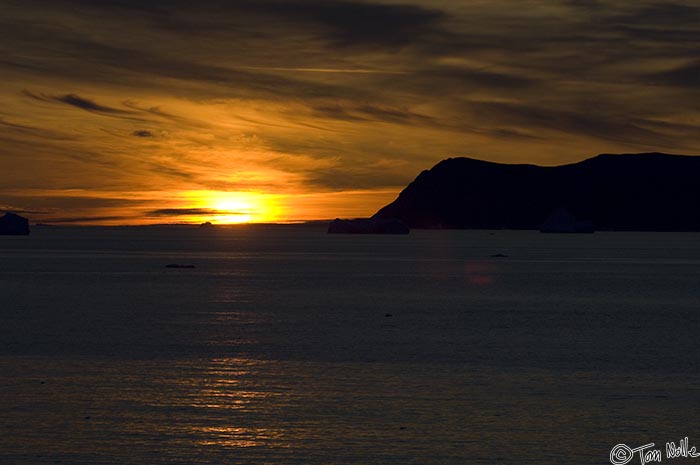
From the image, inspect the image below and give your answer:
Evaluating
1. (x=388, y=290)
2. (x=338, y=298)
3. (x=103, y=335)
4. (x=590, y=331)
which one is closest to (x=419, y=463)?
(x=103, y=335)

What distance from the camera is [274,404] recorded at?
22766 millimetres

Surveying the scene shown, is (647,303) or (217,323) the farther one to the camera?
(647,303)

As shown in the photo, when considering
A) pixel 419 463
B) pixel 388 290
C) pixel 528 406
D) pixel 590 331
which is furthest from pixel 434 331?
pixel 388 290

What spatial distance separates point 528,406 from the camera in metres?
22.4

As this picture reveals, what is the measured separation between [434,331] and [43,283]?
49.2 meters

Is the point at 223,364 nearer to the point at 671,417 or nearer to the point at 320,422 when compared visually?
the point at 320,422

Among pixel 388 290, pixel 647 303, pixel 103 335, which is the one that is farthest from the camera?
pixel 388 290

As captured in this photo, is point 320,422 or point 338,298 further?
point 338,298

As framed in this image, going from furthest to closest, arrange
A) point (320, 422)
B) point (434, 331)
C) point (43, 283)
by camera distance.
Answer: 1. point (43, 283)
2. point (434, 331)
3. point (320, 422)

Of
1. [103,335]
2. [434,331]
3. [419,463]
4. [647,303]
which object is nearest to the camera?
[419,463]

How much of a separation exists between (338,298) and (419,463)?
47163 millimetres

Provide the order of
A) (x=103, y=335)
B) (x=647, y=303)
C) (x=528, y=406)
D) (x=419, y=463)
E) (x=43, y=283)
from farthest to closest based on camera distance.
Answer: (x=43, y=283) < (x=647, y=303) < (x=103, y=335) < (x=528, y=406) < (x=419, y=463)

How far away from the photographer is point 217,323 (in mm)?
44844

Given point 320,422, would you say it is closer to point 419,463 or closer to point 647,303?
point 419,463
